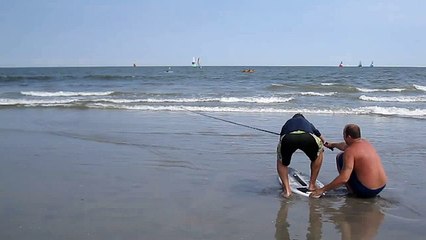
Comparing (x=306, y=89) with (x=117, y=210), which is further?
(x=306, y=89)

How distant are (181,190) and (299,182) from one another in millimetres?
1587

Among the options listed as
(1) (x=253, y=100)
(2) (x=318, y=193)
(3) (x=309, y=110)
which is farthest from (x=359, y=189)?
(1) (x=253, y=100)

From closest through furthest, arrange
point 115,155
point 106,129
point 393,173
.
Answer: point 393,173 → point 115,155 → point 106,129

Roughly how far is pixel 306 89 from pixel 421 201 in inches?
932

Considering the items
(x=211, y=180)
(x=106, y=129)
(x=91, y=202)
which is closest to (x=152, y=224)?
(x=91, y=202)

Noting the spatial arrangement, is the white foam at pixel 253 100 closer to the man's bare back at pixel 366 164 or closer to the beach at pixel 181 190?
the beach at pixel 181 190

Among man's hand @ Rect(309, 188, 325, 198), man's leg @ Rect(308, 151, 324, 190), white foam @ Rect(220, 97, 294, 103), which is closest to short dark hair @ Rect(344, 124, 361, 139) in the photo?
man's leg @ Rect(308, 151, 324, 190)

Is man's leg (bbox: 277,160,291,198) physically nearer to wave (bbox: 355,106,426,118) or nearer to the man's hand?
the man's hand

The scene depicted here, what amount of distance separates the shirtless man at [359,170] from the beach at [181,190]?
0.14 meters

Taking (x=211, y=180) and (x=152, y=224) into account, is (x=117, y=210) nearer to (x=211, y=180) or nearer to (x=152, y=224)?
(x=152, y=224)

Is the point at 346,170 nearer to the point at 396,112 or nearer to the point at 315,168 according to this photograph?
the point at 315,168

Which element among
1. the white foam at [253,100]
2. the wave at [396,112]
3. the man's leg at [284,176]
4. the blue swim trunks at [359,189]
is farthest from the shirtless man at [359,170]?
the white foam at [253,100]

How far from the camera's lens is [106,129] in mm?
11359

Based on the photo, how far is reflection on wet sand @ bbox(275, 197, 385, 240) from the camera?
4.27 metres
